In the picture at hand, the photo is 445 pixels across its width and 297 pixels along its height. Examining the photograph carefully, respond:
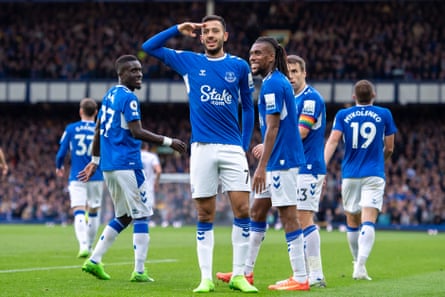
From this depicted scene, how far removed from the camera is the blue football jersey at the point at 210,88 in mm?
9234

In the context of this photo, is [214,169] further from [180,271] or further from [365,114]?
[180,271]

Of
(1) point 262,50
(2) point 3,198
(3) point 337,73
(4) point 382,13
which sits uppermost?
(4) point 382,13

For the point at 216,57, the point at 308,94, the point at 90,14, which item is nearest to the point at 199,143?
the point at 216,57

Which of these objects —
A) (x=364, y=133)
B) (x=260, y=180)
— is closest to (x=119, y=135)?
(x=260, y=180)

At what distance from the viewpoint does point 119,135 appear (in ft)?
35.5

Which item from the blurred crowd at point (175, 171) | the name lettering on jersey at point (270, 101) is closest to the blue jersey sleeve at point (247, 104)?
the name lettering on jersey at point (270, 101)

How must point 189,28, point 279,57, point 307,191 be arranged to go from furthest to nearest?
point 307,191 → point 279,57 → point 189,28

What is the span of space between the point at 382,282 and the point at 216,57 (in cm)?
374

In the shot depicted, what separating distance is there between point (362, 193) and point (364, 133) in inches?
30.8

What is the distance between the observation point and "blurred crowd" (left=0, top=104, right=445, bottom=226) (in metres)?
37.4

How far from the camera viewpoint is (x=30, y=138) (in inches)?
1935

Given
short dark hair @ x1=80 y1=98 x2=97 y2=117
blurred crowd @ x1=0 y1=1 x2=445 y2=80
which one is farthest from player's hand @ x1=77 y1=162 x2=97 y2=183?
blurred crowd @ x1=0 y1=1 x2=445 y2=80

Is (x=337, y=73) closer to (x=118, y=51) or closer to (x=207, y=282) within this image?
(x=118, y=51)

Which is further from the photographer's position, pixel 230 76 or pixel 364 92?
pixel 364 92
